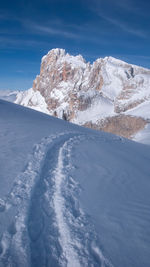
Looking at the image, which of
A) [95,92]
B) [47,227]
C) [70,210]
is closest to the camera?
[47,227]

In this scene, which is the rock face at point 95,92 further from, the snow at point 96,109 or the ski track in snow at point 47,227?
the ski track in snow at point 47,227

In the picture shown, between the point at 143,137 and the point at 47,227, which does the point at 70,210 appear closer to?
the point at 47,227

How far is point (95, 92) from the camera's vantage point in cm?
10594

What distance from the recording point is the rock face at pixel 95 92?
238 ft

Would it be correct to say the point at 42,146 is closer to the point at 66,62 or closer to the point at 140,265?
the point at 140,265

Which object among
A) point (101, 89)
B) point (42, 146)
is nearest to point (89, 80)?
point (101, 89)

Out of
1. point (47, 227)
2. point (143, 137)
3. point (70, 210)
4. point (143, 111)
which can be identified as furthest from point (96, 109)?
point (47, 227)

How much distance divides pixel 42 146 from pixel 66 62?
5837 inches

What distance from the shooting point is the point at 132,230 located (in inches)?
171

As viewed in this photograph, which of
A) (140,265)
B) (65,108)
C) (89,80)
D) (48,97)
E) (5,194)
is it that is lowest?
(140,265)

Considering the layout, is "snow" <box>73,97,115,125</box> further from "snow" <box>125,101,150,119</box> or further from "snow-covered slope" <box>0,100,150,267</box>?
"snow-covered slope" <box>0,100,150,267</box>

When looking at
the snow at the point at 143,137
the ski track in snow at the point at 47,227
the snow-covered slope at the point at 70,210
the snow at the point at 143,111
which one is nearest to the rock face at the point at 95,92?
the snow at the point at 143,111

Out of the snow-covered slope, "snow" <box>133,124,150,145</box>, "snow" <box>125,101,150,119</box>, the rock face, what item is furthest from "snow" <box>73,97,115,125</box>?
the snow-covered slope

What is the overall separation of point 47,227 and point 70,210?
0.77m
